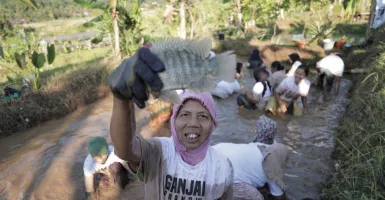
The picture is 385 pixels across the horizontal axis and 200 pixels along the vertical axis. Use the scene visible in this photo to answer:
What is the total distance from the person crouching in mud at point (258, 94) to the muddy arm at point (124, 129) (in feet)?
18.5

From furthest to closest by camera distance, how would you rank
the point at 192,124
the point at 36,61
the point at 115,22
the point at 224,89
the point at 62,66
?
the point at 62,66
the point at 115,22
the point at 224,89
the point at 36,61
the point at 192,124

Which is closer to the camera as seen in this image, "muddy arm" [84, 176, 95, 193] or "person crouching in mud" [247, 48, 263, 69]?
"muddy arm" [84, 176, 95, 193]

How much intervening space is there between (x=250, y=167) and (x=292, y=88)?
3.88 meters

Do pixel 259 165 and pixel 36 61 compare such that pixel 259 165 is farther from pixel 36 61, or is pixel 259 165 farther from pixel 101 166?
pixel 36 61

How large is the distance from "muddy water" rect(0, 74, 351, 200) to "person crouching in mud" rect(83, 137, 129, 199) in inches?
17.8

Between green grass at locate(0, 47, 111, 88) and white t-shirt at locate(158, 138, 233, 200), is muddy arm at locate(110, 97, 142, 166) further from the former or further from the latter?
green grass at locate(0, 47, 111, 88)

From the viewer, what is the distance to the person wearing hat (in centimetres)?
321

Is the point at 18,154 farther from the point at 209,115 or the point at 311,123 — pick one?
the point at 311,123

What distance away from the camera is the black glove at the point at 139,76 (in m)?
1.20

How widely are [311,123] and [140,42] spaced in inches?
323

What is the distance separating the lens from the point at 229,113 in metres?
7.79

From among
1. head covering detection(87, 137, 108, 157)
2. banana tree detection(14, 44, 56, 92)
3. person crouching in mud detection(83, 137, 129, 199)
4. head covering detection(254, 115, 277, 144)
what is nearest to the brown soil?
banana tree detection(14, 44, 56, 92)

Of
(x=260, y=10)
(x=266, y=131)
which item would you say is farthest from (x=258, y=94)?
(x=260, y=10)

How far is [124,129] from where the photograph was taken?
141cm
